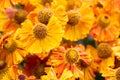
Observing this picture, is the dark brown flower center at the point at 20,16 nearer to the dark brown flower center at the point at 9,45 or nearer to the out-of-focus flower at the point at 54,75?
the dark brown flower center at the point at 9,45

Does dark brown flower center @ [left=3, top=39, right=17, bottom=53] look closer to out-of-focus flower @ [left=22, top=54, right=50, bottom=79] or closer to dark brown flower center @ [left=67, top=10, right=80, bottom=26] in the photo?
out-of-focus flower @ [left=22, top=54, right=50, bottom=79]

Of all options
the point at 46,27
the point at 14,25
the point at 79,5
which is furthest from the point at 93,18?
the point at 14,25

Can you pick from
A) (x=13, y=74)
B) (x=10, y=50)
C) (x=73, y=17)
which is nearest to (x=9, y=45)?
(x=10, y=50)

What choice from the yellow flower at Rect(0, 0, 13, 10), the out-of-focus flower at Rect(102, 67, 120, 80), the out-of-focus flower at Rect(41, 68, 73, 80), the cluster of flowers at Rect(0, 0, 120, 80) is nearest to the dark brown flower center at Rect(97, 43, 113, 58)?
the cluster of flowers at Rect(0, 0, 120, 80)

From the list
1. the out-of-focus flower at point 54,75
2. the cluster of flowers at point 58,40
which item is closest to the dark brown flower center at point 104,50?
the cluster of flowers at point 58,40

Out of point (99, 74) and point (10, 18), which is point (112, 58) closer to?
A: point (99, 74)

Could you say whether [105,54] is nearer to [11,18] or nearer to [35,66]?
[35,66]
